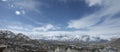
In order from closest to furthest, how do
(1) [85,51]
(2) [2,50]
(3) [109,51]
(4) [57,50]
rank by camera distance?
(2) [2,50] < (4) [57,50] < (1) [85,51] < (3) [109,51]

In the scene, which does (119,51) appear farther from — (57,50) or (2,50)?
(2,50)

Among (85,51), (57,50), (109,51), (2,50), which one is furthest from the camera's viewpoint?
(109,51)

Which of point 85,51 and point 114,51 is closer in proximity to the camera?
point 85,51

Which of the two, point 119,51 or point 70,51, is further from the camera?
point 119,51

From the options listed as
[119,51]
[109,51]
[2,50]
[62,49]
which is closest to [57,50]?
[62,49]

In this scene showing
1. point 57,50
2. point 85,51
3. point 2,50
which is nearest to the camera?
point 2,50

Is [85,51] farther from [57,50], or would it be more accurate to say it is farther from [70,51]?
[57,50]

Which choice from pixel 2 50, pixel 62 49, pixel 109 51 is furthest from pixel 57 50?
pixel 2 50

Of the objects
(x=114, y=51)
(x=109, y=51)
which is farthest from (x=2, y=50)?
(x=114, y=51)

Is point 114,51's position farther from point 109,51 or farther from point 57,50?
point 57,50
